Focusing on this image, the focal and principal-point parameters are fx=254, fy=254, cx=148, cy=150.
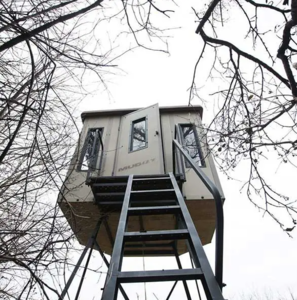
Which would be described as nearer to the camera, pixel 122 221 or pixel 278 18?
pixel 122 221

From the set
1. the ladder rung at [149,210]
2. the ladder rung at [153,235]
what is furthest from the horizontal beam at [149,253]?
the ladder rung at [153,235]

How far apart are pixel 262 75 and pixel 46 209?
275 cm

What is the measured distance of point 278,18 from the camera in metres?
2.47

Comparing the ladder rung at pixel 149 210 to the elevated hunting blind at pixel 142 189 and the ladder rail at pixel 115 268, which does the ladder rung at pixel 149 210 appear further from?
the ladder rail at pixel 115 268

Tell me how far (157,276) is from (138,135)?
447 centimetres

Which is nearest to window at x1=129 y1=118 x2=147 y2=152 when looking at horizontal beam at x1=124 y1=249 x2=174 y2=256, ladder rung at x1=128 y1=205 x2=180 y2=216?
horizontal beam at x1=124 y1=249 x2=174 y2=256

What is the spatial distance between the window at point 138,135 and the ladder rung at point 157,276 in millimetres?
3876

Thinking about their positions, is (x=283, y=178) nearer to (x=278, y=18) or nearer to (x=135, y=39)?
(x=278, y=18)

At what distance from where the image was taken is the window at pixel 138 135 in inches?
209

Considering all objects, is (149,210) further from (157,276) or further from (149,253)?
(149,253)

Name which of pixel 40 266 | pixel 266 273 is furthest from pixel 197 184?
pixel 266 273

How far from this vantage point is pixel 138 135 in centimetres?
563

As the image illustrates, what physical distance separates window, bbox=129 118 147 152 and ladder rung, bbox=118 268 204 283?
153 inches

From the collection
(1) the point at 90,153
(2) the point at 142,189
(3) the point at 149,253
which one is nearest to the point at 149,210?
(2) the point at 142,189
